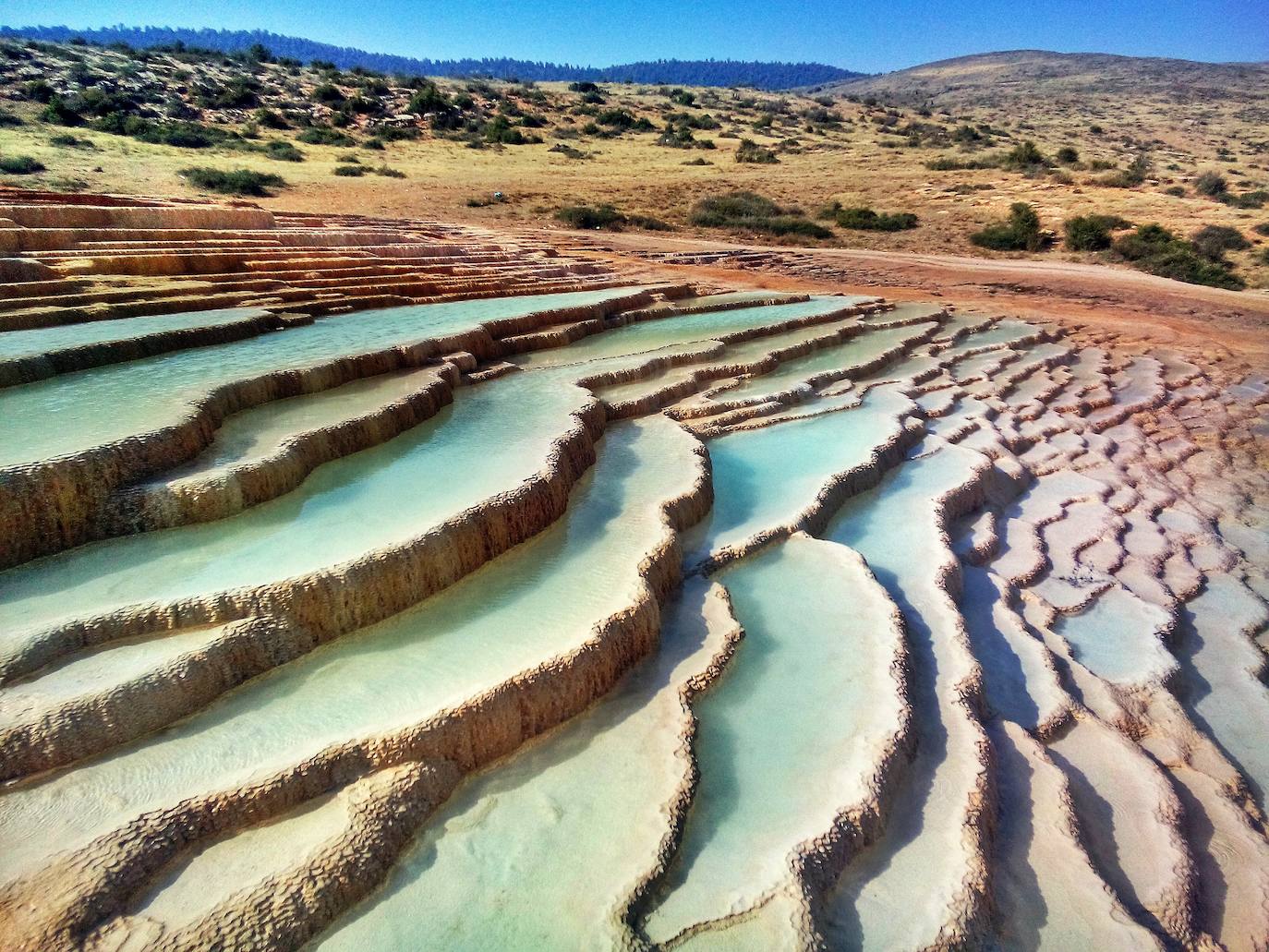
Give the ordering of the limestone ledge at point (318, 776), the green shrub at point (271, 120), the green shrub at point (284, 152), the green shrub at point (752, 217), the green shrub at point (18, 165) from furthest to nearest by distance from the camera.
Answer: the green shrub at point (271, 120) → the green shrub at point (284, 152) → the green shrub at point (752, 217) → the green shrub at point (18, 165) → the limestone ledge at point (318, 776)

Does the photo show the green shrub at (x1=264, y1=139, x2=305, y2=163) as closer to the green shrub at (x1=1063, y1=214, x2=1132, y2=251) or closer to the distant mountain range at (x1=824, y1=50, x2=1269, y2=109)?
the green shrub at (x1=1063, y1=214, x2=1132, y2=251)

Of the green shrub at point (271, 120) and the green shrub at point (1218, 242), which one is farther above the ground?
the green shrub at point (1218, 242)

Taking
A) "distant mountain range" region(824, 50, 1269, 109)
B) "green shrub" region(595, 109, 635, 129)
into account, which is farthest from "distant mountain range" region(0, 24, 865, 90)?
"green shrub" region(595, 109, 635, 129)

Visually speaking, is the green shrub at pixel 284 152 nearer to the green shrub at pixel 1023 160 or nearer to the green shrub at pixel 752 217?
the green shrub at pixel 752 217

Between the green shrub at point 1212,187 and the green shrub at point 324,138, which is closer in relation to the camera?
the green shrub at point 1212,187

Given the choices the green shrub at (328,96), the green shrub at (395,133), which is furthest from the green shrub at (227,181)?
the green shrub at (328,96)
